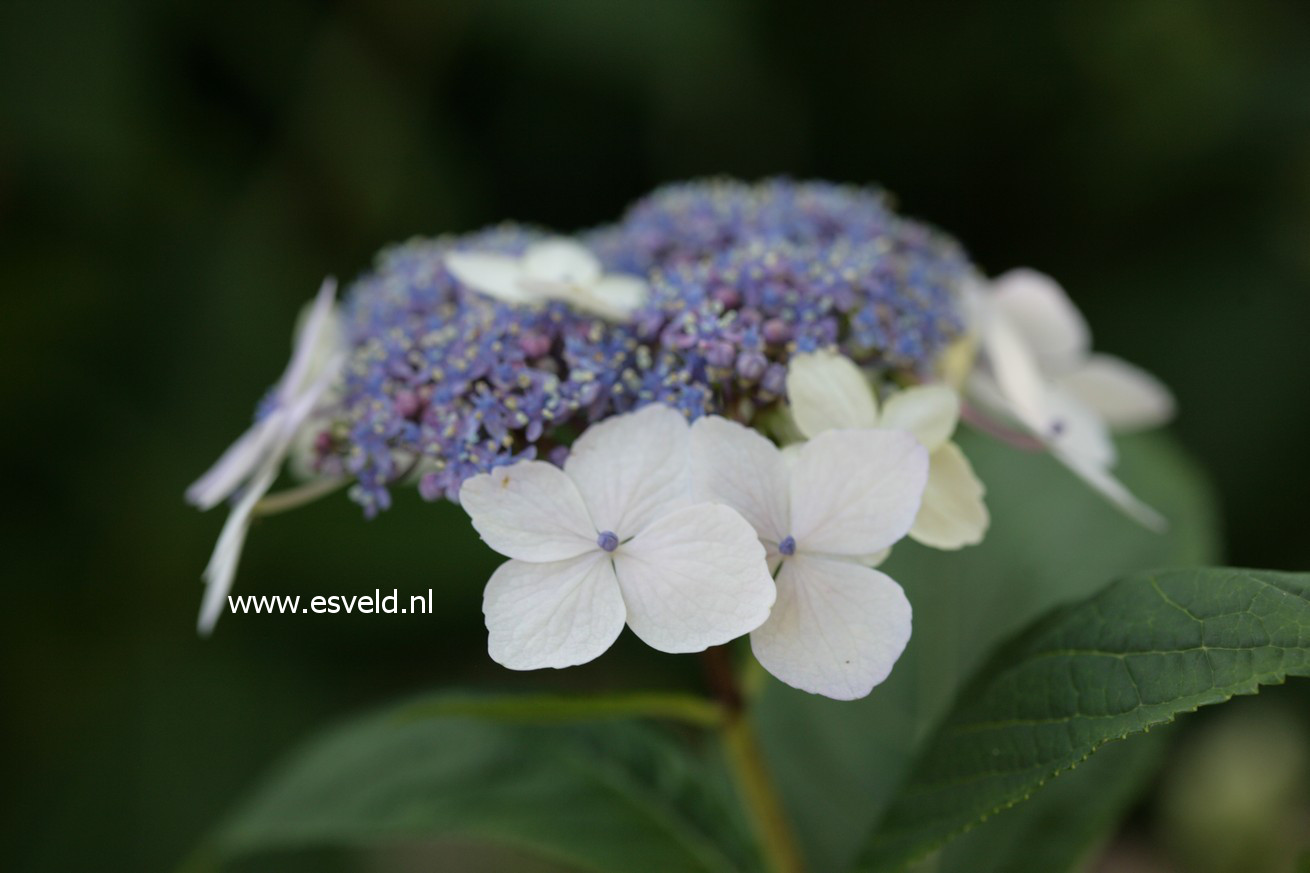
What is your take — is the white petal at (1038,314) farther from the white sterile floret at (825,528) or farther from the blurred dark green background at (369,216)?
the blurred dark green background at (369,216)

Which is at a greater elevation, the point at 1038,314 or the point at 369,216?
the point at 369,216

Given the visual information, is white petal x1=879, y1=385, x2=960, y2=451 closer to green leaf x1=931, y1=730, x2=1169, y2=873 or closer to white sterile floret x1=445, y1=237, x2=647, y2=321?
white sterile floret x1=445, y1=237, x2=647, y2=321

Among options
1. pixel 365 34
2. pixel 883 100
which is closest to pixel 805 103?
pixel 883 100

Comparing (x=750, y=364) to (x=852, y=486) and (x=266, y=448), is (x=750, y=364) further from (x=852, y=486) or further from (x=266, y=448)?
(x=266, y=448)

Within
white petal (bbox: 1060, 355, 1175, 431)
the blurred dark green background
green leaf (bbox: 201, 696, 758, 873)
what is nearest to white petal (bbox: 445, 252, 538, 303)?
green leaf (bbox: 201, 696, 758, 873)

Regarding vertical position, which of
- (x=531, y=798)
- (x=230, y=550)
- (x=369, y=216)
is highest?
(x=369, y=216)

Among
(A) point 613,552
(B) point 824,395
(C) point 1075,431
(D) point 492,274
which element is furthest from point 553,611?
(C) point 1075,431

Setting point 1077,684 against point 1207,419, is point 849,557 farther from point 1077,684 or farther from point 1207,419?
point 1207,419
